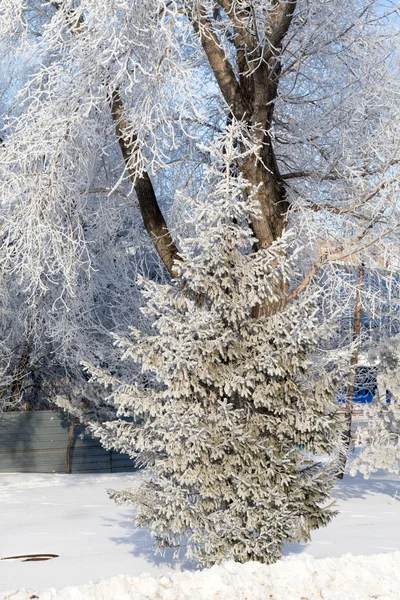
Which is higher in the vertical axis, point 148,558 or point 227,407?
point 227,407

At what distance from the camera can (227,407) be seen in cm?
696

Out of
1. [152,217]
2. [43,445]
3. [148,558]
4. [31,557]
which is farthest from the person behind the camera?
[43,445]

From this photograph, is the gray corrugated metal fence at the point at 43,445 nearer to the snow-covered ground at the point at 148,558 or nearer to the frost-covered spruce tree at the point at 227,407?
the snow-covered ground at the point at 148,558

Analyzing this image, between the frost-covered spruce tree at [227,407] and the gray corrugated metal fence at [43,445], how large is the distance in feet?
33.5

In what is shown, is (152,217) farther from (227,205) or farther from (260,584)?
(260,584)

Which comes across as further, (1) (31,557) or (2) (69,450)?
(2) (69,450)

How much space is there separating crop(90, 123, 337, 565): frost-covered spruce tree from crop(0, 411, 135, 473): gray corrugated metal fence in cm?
1021

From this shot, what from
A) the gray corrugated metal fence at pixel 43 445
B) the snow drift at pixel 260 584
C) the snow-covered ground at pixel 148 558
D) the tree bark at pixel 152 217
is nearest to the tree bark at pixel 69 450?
the gray corrugated metal fence at pixel 43 445

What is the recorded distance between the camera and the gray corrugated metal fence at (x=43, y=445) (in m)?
17.0

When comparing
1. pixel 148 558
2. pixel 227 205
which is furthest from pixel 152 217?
pixel 148 558

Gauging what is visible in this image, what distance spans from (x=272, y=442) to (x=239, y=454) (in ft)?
1.33

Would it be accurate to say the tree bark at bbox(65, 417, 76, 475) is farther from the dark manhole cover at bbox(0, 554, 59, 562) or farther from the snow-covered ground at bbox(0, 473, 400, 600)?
the dark manhole cover at bbox(0, 554, 59, 562)

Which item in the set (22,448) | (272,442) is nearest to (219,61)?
(272,442)

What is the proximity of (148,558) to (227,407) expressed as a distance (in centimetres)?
210
